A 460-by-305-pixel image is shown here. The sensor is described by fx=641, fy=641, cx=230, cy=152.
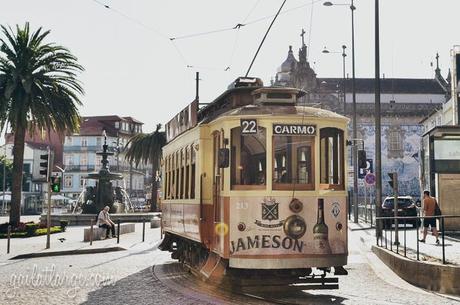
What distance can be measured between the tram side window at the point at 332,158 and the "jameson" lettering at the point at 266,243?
108 cm

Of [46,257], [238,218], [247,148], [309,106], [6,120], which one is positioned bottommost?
[46,257]

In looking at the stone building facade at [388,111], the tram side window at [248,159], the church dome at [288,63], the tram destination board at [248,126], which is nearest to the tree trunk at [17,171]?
the tram side window at [248,159]

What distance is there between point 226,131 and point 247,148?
1.48 ft

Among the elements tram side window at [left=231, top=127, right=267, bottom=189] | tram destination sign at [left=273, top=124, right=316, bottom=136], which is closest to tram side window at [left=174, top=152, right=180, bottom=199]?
tram side window at [left=231, top=127, right=267, bottom=189]

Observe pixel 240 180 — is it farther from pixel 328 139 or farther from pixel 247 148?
pixel 328 139

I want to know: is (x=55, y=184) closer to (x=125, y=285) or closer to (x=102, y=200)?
(x=125, y=285)

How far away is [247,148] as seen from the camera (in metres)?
10.4

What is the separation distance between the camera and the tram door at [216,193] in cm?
1043

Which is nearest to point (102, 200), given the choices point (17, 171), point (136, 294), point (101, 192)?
point (101, 192)

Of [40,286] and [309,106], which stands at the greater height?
[309,106]

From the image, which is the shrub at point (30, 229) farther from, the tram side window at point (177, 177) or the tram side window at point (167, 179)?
the tram side window at point (177, 177)

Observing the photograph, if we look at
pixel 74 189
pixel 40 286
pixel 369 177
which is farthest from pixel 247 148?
pixel 74 189

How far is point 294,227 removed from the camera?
10.0m

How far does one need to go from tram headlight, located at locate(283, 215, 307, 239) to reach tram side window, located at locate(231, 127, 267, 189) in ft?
2.33
